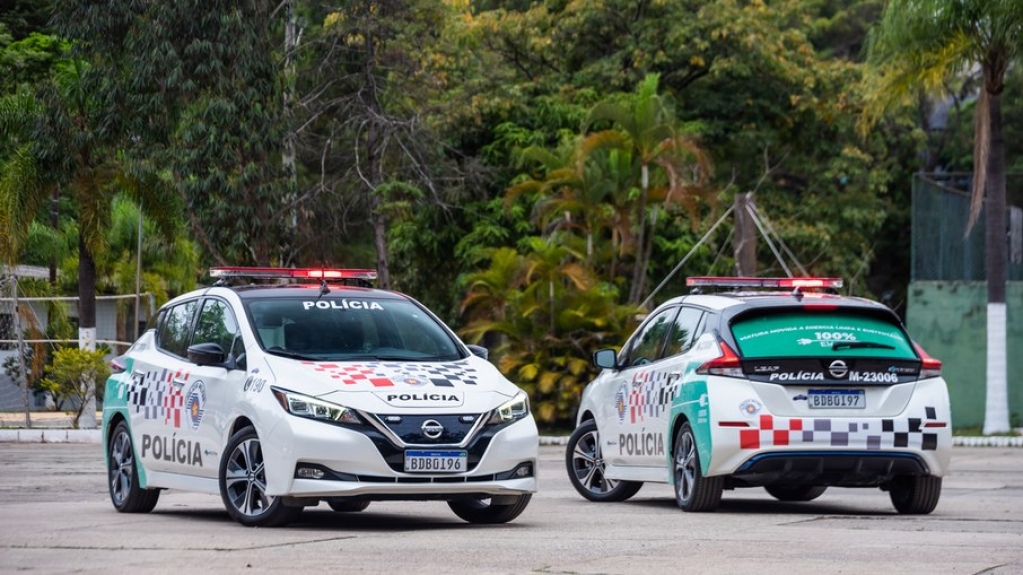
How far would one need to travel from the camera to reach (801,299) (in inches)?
510

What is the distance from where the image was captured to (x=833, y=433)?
12.4 m

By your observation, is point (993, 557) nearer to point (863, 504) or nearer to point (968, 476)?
point (863, 504)

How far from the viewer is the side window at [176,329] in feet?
41.7

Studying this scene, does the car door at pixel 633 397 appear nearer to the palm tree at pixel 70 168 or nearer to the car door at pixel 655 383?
the car door at pixel 655 383

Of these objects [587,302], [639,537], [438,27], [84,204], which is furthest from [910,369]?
[438,27]

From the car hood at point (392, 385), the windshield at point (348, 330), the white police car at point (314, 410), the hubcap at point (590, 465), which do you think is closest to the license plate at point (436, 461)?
the white police car at point (314, 410)

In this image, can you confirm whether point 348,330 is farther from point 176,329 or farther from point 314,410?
point 176,329

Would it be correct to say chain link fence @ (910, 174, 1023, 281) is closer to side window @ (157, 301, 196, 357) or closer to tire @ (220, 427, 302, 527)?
side window @ (157, 301, 196, 357)

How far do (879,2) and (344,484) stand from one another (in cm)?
4062

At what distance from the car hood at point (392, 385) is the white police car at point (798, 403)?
1.76m

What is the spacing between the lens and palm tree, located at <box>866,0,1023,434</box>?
1091 inches

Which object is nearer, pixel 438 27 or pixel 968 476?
pixel 968 476

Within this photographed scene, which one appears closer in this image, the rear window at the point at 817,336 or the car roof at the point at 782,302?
the rear window at the point at 817,336

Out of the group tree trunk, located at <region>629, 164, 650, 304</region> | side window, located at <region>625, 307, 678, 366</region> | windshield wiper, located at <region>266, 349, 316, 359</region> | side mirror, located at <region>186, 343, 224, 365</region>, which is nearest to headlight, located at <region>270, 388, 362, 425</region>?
windshield wiper, located at <region>266, 349, 316, 359</region>
